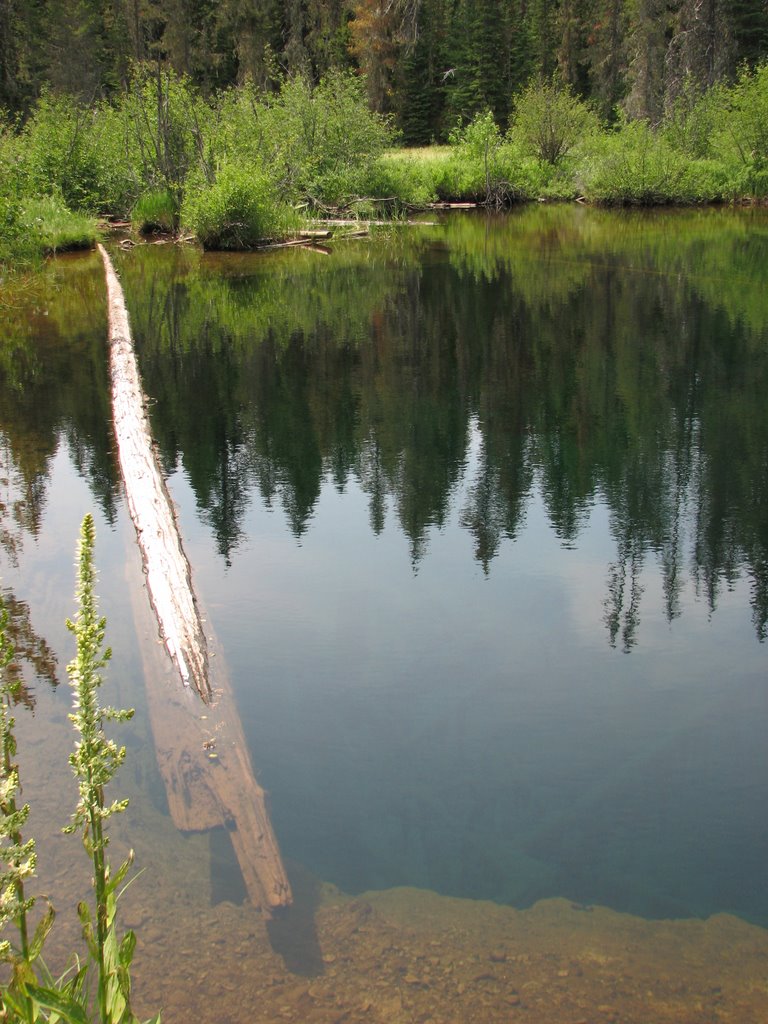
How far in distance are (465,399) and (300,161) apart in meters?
21.4

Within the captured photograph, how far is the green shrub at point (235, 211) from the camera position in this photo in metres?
23.5

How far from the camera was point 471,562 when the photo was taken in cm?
675

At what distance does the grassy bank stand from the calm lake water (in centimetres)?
883

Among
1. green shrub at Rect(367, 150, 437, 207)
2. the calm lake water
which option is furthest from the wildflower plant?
green shrub at Rect(367, 150, 437, 207)

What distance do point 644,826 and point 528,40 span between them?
200 ft

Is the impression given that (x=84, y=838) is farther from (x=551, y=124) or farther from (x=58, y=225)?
(x=551, y=124)

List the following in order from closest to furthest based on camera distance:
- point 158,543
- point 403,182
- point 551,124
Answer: point 158,543
point 403,182
point 551,124

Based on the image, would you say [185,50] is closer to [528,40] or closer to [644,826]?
[528,40]

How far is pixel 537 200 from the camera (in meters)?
39.3

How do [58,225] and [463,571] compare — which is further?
[58,225]

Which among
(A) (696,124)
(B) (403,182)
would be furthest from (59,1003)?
(A) (696,124)

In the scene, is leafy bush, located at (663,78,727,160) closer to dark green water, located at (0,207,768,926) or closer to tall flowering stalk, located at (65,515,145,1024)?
dark green water, located at (0,207,768,926)

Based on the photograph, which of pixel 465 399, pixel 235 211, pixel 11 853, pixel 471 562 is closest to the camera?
pixel 11 853

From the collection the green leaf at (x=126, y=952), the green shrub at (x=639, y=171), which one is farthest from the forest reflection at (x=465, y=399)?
the green shrub at (x=639, y=171)
